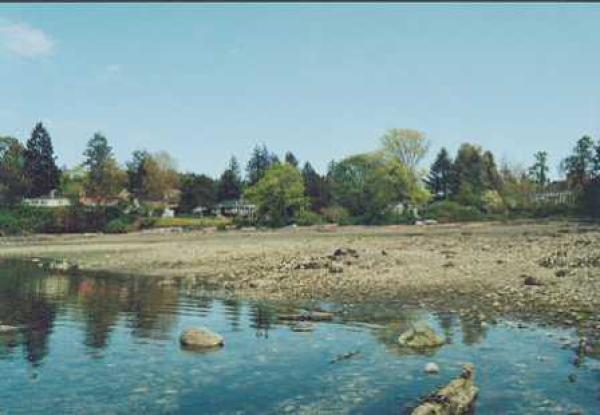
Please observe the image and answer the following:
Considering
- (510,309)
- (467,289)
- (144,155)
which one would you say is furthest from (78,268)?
(144,155)

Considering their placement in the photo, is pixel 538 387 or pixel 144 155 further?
pixel 144 155

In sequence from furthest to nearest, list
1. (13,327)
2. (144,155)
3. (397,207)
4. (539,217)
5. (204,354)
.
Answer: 1. (144,155)
2. (397,207)
3. (539,217)
4. (13,327)
5. (204,354)

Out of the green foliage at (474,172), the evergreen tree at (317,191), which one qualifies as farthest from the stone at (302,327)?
the evergreen tree at (317,191)

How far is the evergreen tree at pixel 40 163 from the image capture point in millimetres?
152375

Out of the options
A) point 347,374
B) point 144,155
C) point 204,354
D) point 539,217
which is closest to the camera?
point 347,374

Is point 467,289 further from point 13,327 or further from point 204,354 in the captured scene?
point 13,327

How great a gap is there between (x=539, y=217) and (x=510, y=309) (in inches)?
3401

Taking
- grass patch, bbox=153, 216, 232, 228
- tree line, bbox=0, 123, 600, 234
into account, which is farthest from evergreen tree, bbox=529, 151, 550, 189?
grass patch, bbox=153, 216, 232, 228

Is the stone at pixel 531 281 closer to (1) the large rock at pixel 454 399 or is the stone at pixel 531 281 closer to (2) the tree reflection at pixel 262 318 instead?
(2) the tree reflection at pixel 262 318

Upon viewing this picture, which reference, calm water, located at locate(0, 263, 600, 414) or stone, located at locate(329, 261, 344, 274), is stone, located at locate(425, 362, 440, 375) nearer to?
calm water, located at locate(0, 263, 600, 414)

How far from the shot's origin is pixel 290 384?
1322cm

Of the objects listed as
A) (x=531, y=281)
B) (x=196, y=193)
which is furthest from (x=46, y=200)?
(x=531, y=281)

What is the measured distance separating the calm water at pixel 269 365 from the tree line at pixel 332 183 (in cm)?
8388

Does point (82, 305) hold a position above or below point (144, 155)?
below
